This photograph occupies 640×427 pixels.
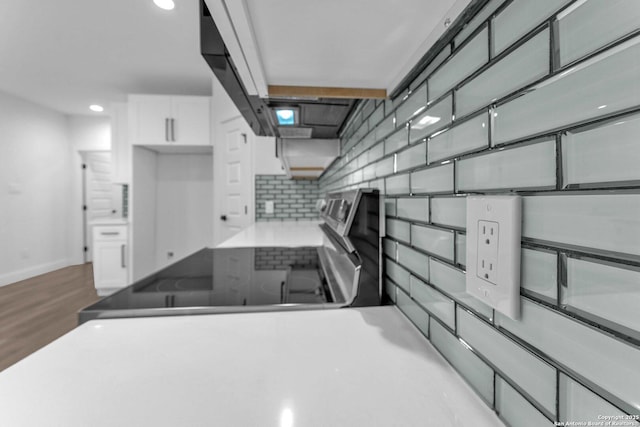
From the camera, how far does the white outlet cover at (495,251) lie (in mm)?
274

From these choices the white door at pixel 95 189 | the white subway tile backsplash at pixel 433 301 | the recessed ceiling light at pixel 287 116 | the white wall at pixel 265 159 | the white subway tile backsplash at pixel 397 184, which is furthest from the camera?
the white door at pixel 95 189

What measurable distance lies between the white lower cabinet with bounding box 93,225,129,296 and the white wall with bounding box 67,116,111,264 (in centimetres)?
200

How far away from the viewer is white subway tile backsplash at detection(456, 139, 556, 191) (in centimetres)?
24

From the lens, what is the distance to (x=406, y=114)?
574 mm

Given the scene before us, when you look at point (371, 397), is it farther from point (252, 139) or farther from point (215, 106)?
point (215, 106)

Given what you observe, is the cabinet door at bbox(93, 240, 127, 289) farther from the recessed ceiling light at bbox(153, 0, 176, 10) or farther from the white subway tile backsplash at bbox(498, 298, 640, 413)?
the white subway tile backsplash at bbox(498, 298, 640, 413)

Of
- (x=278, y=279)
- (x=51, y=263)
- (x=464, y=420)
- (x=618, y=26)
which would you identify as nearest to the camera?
(x=618, y=26)

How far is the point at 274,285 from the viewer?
0.77 meters

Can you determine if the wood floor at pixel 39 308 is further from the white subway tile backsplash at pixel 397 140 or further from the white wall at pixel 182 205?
the white subway tile backsplash at pixel 397 140

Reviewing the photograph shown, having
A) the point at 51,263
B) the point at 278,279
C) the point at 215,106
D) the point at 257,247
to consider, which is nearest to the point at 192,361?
the point at 278,279

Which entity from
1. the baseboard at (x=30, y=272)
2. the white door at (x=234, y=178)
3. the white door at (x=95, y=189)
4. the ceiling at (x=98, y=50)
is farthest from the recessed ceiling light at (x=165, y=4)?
the baseboard at (x=30, y=272)

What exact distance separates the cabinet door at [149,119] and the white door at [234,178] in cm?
68

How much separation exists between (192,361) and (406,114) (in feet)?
1.92

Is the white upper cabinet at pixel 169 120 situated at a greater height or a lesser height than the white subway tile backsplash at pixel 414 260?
greater
